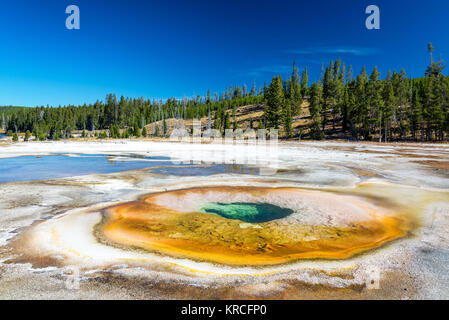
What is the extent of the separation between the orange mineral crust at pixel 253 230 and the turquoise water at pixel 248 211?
293 mm

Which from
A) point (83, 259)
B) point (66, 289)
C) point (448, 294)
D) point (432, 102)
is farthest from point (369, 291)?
point (432, 102)

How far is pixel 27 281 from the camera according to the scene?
15.1 ft

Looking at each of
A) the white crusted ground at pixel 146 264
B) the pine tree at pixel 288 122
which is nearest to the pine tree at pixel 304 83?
the pine tree at pixel 288 122

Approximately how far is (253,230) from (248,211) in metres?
2.13

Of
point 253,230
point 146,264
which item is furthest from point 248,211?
point 146,264

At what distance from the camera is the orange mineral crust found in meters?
5.90

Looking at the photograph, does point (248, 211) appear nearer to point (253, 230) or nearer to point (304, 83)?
point (253, 230)

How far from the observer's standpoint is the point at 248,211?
30.9 ft

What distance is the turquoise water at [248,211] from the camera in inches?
342

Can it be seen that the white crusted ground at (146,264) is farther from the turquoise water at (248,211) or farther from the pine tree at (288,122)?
the pine tree at (288,122)

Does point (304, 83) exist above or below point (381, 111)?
above

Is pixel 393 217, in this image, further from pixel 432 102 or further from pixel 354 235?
pixel 432 102

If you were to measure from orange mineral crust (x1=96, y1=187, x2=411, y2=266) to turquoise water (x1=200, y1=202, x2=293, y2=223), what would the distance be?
0.96ft
